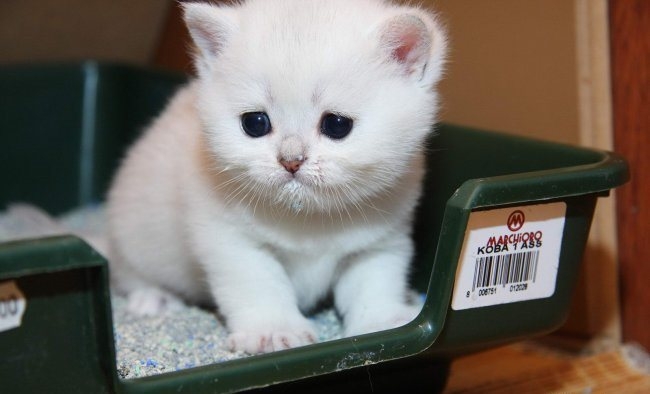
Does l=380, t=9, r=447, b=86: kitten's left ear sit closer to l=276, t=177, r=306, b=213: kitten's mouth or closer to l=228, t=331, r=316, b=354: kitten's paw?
l=276, t=177, r=306, b=213: kitten's mouth

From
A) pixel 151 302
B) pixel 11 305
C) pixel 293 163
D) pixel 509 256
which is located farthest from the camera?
pixel 151 302

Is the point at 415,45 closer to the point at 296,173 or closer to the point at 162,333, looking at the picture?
the point at 296,173

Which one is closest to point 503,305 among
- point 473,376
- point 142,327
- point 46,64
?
point 473,376

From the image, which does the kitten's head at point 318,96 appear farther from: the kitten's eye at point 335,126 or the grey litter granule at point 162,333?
the grey litter granule at point 162,333

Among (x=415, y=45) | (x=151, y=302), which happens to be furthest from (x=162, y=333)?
(x=415, y=45)

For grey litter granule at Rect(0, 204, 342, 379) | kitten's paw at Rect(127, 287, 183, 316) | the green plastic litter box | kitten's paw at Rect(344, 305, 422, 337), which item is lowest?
kitten's paw at Rect(127, 287, 183, 316)

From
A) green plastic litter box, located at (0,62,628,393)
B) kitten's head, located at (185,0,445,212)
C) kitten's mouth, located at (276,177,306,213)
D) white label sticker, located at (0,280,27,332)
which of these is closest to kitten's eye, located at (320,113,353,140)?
kitten's head, located at (185,0,445,212)
